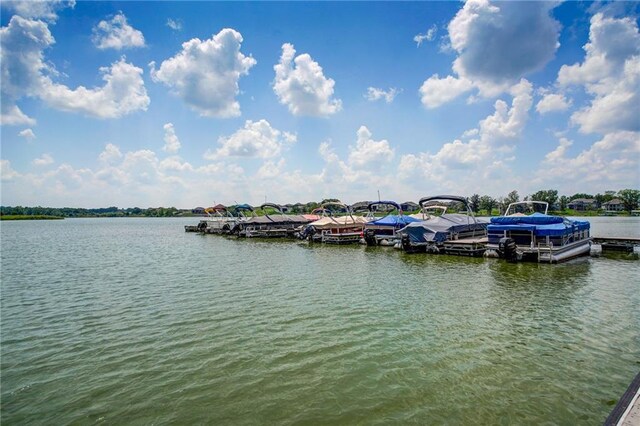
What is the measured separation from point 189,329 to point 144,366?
3.04 meters

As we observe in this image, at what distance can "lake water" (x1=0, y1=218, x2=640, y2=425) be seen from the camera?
7.73 meters

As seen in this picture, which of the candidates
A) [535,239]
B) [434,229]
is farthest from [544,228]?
[434,229]

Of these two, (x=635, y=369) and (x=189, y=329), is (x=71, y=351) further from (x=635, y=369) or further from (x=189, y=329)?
(x=635, y=369)

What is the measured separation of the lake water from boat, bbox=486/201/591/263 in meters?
5.89

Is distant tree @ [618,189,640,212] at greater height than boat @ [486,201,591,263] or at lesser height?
greater

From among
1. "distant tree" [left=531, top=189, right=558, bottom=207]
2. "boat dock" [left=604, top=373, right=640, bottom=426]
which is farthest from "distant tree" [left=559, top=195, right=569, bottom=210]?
"boat dock" [left=604, top=373, right=640, bottom=426]

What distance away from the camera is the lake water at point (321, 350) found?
25.4 feet

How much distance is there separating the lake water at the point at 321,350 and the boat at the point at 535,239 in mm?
5892

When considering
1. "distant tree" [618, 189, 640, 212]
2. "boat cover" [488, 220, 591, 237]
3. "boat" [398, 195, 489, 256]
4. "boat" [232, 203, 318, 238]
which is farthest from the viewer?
"distant tree" [618, 189, 640, 212]

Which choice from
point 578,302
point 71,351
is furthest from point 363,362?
point 578,302

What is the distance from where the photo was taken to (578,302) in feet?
52.2

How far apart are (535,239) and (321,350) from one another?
86.8 ft

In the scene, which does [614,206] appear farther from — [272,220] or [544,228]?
[272,220]

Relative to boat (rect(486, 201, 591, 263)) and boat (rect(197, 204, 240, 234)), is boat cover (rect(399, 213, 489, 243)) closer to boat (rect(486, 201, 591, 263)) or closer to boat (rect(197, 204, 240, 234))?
boat (rect(486, 201, 591, 263))
